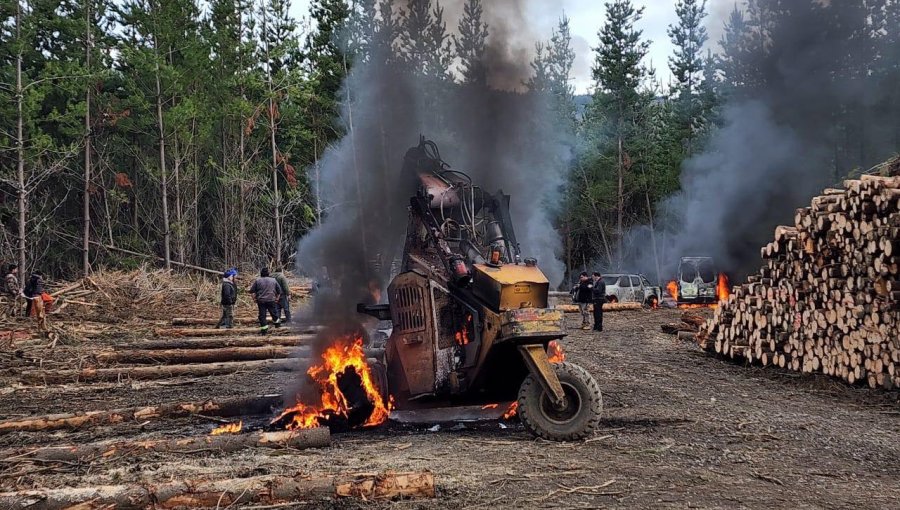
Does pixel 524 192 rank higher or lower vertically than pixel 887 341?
higher

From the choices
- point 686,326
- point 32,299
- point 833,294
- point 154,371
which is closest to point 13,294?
point 32,299

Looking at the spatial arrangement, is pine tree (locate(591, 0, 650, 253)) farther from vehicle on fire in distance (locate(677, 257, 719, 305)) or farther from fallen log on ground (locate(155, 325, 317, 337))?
fallen log on ground (locate(155, 325, 317, 337))

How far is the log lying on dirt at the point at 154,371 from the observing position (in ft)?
38.3

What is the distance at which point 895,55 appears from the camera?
30141mm

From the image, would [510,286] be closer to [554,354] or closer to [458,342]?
[458,342]

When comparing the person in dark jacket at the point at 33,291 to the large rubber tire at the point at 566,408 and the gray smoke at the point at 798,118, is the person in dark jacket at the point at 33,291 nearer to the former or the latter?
the large rubber tire at the point at 566,408

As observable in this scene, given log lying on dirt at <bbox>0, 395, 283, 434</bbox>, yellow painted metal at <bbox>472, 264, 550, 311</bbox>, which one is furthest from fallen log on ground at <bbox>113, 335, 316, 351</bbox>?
yellow painted metal at <bbox>472, 264, 550, 311</bbox>

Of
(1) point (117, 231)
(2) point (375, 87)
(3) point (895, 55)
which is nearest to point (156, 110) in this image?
(1) point (117, 231)

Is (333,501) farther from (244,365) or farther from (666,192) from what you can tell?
(666,192)

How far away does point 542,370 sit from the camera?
6.91m

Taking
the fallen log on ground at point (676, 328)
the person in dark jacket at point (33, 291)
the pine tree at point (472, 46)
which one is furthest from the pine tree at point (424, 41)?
the person in dark jacket at point (33, 291)

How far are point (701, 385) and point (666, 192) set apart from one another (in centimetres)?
3153

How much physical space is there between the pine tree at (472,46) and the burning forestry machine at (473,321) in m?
4.07

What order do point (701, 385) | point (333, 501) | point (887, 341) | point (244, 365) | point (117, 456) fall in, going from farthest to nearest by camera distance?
1. point (244, 365)
2. point (701, 385)
3. point (887, 341)
4. point (117, 456)
5. point (333, 501)
